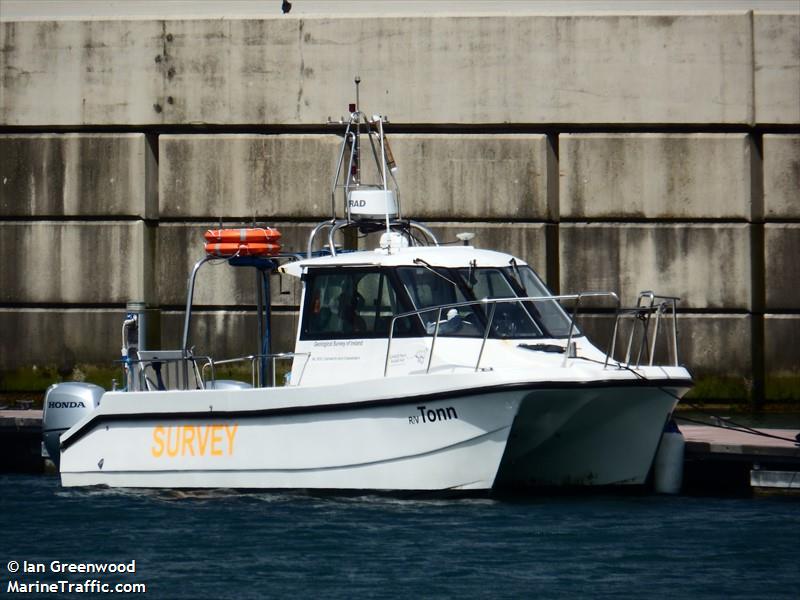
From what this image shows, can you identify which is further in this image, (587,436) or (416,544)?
(587,436)

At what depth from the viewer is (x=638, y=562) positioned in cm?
899

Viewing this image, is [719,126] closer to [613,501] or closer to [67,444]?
[613,501]

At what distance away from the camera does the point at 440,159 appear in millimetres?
15594

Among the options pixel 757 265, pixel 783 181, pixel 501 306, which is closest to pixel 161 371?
pixel 501 306

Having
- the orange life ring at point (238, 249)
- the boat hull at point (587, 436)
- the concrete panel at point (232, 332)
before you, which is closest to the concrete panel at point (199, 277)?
the concrete panel at point (232, 332)

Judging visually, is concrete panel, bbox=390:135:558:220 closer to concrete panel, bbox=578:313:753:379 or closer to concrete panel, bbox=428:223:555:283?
Result: concrete panel, bbox=428:223:555:283

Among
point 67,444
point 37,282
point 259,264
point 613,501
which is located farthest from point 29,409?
point 613,501

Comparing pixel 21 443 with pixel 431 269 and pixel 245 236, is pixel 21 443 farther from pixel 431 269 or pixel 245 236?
pixel 431 269

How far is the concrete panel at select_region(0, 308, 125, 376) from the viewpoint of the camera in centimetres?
1588

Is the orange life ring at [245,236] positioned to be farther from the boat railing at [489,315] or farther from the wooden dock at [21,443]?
the wooden dock at [21,443]

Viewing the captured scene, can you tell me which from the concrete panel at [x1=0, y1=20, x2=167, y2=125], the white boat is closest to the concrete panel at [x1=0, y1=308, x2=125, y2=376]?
the concrete panel at [x1=0, y1=20, x2=167, y2=125]

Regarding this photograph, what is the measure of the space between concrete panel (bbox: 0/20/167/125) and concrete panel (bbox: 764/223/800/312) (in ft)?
22.2

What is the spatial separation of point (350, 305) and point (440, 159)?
14.6 ft

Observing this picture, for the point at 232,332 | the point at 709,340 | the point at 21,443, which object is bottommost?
the point at 21,443
